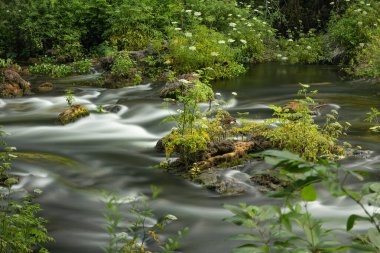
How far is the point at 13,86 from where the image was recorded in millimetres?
11273

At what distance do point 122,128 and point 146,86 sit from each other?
3543 millimetres

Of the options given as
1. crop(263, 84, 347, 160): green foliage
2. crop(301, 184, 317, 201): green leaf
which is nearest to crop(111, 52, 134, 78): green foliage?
crop(263, 84, 347, 160): green foliage

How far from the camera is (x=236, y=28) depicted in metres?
16.0

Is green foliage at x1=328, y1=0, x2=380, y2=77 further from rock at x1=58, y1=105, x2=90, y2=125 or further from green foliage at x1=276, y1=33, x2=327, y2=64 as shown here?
rock at x1=58, y1=105, x2=90, y2=125

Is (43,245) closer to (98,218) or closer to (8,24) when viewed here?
(98,218)

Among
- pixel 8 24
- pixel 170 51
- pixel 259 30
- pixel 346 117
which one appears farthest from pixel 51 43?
pixel 346 117

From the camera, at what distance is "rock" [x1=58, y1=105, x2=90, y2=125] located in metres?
8.80

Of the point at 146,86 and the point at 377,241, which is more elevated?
the point at 377,241

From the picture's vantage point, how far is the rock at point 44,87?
11.6m

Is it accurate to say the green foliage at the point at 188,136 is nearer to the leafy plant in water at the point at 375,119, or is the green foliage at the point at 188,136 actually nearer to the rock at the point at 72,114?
the rock at the point at 72,114

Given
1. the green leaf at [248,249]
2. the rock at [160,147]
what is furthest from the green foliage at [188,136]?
the green leaf at [248,249]

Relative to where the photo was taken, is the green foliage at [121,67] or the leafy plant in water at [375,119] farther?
the green foliage at [121,67]

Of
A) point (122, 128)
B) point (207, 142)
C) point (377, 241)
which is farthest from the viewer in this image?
point (122, 128)

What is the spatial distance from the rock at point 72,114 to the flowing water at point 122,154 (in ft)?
0.52
